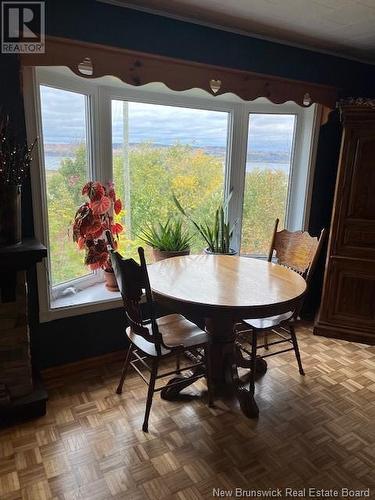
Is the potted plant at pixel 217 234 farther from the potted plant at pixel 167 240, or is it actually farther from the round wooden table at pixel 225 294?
the round wooden table at pixel 225 294

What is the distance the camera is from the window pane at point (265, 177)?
121 inches

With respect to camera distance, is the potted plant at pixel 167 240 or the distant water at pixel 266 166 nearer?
the potted plant at pixel 167 240

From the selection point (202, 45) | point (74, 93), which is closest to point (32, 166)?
point (74, 93)

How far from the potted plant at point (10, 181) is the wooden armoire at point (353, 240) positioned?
2.21 metres

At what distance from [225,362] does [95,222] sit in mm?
1193

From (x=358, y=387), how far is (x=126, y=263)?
1.70 m

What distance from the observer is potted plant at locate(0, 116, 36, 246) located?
1.72 m

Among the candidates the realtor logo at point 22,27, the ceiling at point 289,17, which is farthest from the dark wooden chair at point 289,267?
the realtor logo at point 22,27

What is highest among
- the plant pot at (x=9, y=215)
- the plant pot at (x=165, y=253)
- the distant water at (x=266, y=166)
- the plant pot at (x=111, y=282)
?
the distant water at (x=266, y=166)

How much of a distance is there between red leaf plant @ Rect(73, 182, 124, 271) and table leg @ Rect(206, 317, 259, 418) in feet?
2.78

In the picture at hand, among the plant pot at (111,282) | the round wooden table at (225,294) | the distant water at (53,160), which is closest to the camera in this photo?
the round wooden table at (225,294)

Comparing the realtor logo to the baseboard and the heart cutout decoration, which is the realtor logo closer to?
the heart cutout decoration

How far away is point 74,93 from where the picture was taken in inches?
90.1

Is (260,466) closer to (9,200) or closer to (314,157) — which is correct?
(9,200)
